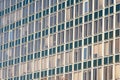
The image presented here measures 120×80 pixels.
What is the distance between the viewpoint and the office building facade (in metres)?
81.3

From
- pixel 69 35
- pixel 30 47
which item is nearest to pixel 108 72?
pixel 69 35

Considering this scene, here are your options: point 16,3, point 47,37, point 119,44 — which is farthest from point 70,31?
point 16,3

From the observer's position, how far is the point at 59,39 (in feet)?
313

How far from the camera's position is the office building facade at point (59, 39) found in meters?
81.3

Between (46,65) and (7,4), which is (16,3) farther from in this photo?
(46,65)

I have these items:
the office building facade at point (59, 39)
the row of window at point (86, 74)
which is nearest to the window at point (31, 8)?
the office building facade at point (59, 39)

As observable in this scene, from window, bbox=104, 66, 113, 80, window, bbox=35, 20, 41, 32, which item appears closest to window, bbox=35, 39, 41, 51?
window, bbox=35, 20, 41, 32

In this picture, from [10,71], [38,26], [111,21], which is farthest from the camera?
[10,71]

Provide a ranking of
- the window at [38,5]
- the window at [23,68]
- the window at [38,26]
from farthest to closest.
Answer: the window at [23,68], the window at [38,5], the window at [38,26]

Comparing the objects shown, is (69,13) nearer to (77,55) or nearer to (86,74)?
(77,55)

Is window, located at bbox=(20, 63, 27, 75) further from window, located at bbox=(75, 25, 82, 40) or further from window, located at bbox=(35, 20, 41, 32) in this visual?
window, located at bbox=(75, 25, 82, 40)

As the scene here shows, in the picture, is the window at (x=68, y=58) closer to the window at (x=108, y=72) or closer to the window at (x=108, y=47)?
the window at (x=108, y=47)

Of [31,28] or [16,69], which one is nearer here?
[31,28]

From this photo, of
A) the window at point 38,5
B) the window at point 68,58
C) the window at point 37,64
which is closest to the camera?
the window at point 68,58
